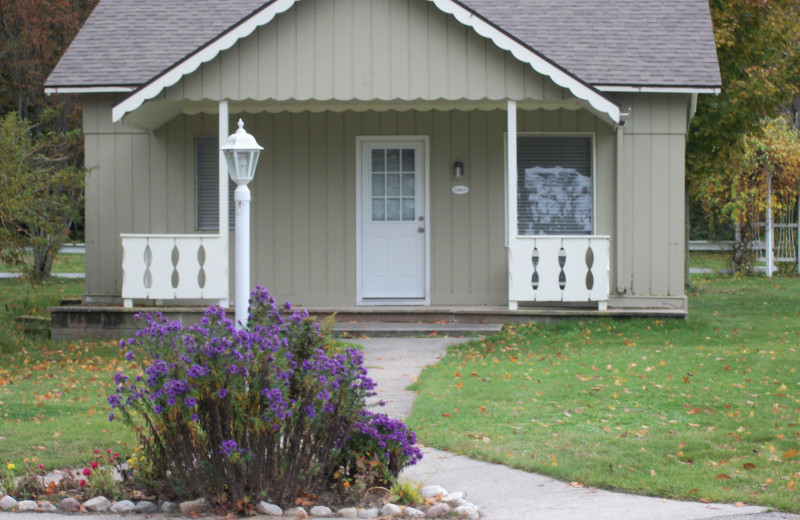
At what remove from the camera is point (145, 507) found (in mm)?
5777

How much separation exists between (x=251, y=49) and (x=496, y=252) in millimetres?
4220

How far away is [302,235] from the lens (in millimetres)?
13930

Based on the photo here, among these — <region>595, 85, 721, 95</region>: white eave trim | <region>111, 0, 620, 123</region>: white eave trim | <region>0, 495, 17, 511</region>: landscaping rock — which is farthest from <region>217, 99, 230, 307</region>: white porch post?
<region>0, 495, 17, 511</region>: landscaping rock

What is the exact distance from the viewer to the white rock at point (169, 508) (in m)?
5.79

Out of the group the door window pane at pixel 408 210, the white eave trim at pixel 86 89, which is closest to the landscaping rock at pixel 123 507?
the door window pane at pixel 408 210

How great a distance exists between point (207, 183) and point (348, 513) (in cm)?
897

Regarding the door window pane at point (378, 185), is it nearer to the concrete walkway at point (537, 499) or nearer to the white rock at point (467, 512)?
the concrete walkway at point (537, 499)

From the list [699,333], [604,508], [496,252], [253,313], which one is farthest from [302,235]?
[604,508]

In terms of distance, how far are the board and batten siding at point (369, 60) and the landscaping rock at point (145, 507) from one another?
7.11 metres

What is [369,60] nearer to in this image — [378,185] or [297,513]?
[378,185]

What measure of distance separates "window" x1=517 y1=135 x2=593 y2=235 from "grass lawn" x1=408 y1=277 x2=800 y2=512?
1705 millimetres

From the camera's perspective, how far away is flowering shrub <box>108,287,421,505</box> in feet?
18.3

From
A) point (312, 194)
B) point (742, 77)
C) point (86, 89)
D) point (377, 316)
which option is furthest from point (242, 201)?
point (742, 77)

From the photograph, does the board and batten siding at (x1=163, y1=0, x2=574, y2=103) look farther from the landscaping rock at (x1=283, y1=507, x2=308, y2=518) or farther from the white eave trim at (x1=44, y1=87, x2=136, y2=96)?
the landscaping rock at (x1=283, y1=507, x2=308, y2=518)
